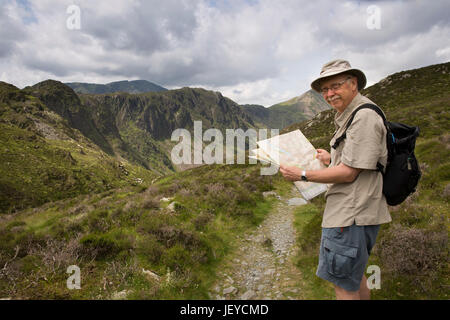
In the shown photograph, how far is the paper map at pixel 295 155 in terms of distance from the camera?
3014 mm

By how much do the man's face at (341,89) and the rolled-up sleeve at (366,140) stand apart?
351mm

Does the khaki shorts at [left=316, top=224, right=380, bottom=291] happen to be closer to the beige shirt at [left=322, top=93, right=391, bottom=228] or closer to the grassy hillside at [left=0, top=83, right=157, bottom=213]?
the beige shirt at [left=322, top=93, right=391, bottom=228]

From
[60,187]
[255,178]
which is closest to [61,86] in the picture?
[60,187]

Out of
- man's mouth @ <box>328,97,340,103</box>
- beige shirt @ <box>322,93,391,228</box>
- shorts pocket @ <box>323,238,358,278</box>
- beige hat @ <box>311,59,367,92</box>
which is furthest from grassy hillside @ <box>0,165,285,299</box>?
beige hat @ <box>311,59,367,92</box>

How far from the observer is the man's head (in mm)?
2518

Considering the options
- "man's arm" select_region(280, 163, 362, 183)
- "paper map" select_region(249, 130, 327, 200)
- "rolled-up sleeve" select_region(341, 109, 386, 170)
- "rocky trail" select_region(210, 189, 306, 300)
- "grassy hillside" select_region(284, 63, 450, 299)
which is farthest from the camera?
"rocky trail" select_region(210, 189, 306, 300)

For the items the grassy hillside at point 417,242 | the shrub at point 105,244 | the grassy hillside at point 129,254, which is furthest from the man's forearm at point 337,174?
the shrub at point 105,244

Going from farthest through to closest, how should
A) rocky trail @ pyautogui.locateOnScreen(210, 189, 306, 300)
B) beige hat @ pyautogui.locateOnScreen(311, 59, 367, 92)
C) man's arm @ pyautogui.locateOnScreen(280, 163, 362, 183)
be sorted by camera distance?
1. rocky trail @ pyautogui.locateOnScreen(210, 189, 306, 300)
2. beige hat @ pyautogui.locateOnScreen(311, 59, 367, 92)
3. man's arm @ pyautogui.locateOnScreen(280, 163, 362, 183)

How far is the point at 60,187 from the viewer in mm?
60062

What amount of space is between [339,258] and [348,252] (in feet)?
0.43

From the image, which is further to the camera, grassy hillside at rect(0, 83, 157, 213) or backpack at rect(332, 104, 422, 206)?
grassy hillside at rect(0, 83, 157, 213)

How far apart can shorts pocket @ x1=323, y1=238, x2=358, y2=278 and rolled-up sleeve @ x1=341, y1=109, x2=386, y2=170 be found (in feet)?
3.13

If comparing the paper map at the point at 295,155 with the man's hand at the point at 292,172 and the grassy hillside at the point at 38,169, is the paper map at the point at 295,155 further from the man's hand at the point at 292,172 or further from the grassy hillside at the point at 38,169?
the grassy hillside at the point at 38,169
